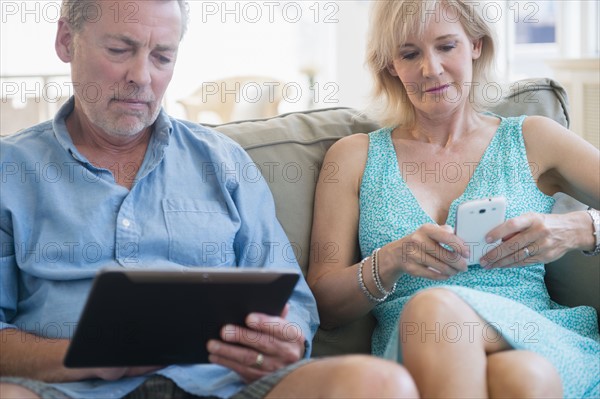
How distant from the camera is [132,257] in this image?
1534 millimetres

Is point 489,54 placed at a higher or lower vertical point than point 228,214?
higher

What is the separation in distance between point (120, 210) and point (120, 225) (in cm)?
3

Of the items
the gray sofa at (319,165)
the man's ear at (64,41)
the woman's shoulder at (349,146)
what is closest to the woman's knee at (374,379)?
the gray sofa at (319,165)

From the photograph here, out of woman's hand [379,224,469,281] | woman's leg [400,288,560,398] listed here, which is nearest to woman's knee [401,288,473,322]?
woman's leg [400,288,560,398]

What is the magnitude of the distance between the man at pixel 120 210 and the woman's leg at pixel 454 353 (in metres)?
0.19

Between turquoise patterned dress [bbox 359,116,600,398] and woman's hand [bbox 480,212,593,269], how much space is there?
0.26 ft

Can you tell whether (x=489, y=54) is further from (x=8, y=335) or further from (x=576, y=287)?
(x=8, y=335)

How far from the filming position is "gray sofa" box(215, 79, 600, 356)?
1.78 m

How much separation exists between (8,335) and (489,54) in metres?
1.19

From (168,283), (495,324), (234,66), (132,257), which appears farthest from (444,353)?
(234,66)

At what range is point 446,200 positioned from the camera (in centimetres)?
177

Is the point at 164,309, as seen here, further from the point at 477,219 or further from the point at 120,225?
the point at 477,219

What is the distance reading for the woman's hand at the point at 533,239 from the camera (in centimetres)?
157

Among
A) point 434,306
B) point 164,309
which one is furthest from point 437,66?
point 164,309
